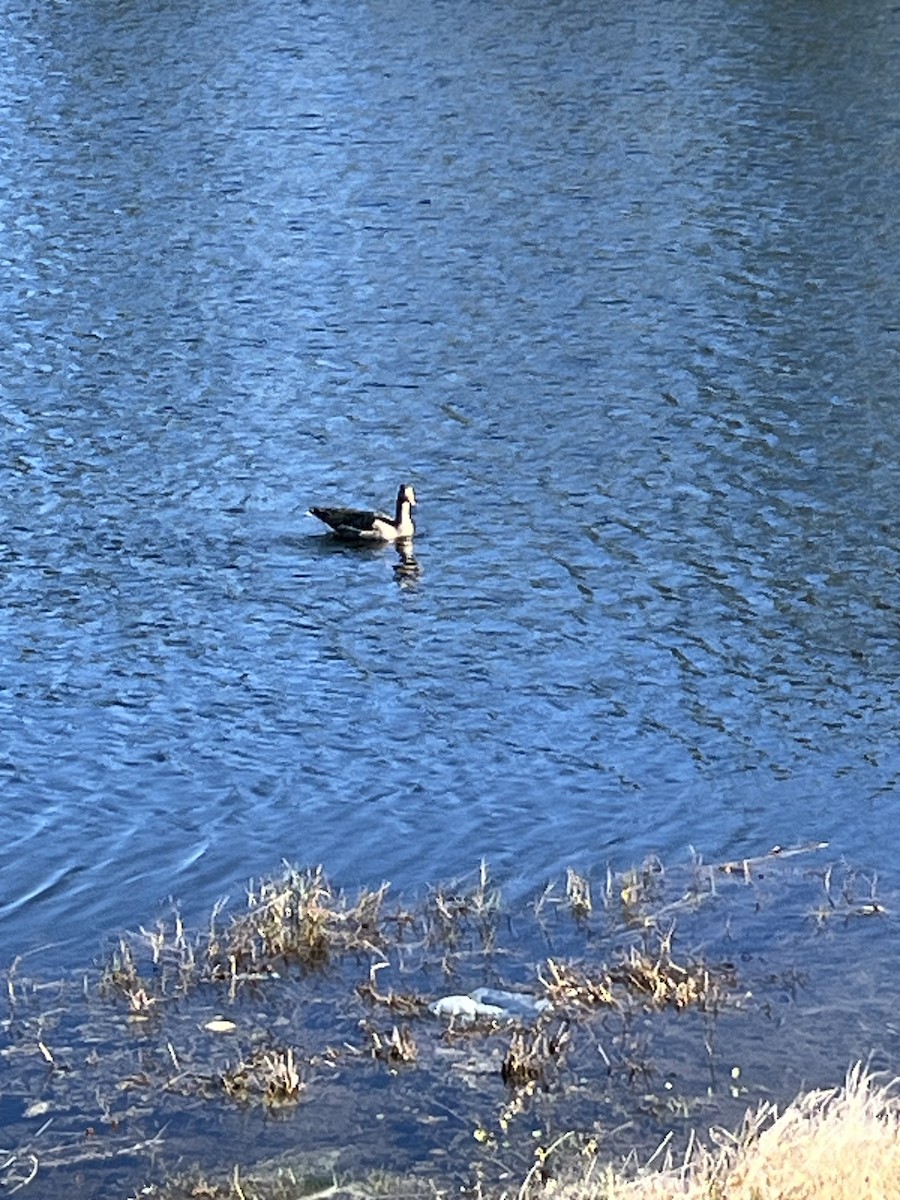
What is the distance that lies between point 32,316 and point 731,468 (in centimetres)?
1186

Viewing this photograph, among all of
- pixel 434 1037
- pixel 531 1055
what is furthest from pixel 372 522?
pixel 531 1055

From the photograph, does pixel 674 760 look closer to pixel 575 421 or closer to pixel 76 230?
pixel 575 421

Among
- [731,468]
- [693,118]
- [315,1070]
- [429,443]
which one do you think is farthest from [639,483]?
[693,118]

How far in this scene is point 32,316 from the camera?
32938 mm

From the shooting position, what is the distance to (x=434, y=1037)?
13.8 m

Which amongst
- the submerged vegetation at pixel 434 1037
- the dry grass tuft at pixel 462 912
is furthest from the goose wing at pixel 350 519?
the dry grass tuft at pixel 462 912

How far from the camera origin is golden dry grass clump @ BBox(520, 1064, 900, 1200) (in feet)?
34.1

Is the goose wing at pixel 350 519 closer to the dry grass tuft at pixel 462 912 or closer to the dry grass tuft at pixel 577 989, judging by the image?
Answer: the dry grass tuft at pixel 462 912

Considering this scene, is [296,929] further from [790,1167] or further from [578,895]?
[790,1167]

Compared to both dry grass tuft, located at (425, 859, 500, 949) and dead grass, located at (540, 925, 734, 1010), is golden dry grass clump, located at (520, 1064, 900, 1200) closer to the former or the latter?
dead grass, located at (540, 925, 734, 1010)

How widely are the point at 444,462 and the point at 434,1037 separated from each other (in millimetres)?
13978

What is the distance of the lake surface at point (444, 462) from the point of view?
1811 cm

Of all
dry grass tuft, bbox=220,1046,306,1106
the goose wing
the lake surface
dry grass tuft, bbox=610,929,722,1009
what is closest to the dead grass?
dry grass tuft, bbox=610,929,722,1009

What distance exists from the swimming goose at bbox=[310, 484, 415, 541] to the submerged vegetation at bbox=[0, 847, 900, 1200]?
315 inches
